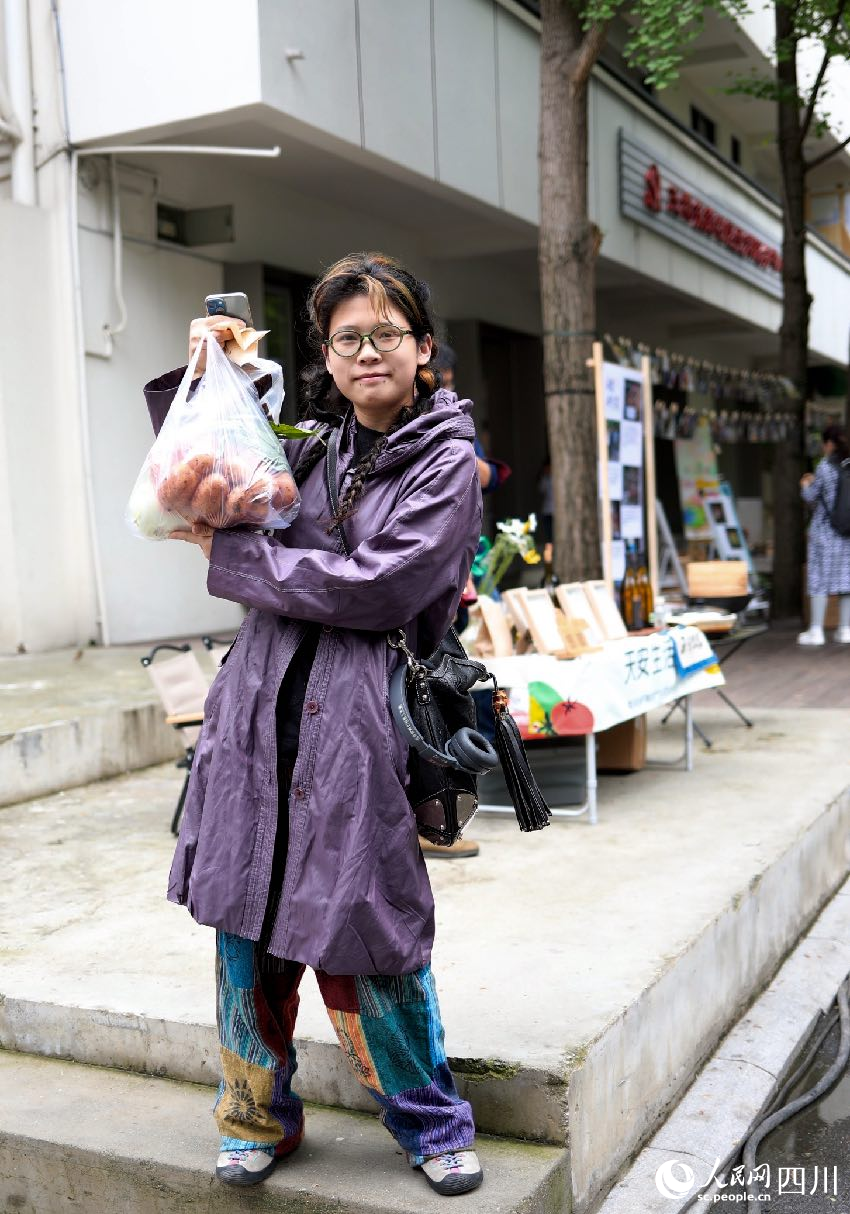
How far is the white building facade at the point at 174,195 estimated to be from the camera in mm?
8797

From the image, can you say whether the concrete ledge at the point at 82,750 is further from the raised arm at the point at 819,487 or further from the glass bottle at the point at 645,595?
the raised arm at the point at 819,487

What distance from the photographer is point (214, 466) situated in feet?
7.43

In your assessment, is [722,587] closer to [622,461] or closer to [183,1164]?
[622,461]

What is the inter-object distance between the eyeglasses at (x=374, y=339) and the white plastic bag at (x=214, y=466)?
201mm

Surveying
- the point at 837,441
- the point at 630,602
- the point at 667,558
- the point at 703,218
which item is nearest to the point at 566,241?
the point at 630,602

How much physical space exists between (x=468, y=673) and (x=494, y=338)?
14.0 meters

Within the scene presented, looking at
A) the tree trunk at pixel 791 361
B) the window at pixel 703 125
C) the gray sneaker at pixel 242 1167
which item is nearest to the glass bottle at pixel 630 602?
the gray sneaker at pixel 242 1167

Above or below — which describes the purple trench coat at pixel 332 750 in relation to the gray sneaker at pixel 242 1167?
above

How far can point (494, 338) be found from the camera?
16.0m

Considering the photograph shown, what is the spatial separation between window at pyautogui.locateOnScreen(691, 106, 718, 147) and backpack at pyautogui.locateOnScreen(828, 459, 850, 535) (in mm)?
10602

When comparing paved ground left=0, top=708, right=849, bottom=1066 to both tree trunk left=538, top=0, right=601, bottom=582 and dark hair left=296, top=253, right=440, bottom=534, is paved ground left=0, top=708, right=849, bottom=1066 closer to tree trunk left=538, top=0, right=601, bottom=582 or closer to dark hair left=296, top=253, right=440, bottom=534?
dark hair left=296, top=253, right=440, bottom=534

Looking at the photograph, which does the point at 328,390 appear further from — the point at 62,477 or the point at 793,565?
the point at 793,565

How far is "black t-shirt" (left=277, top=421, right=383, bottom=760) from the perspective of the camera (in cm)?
240

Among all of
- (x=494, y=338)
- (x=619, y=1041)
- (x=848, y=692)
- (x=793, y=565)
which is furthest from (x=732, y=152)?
(x=619, y=1041)
